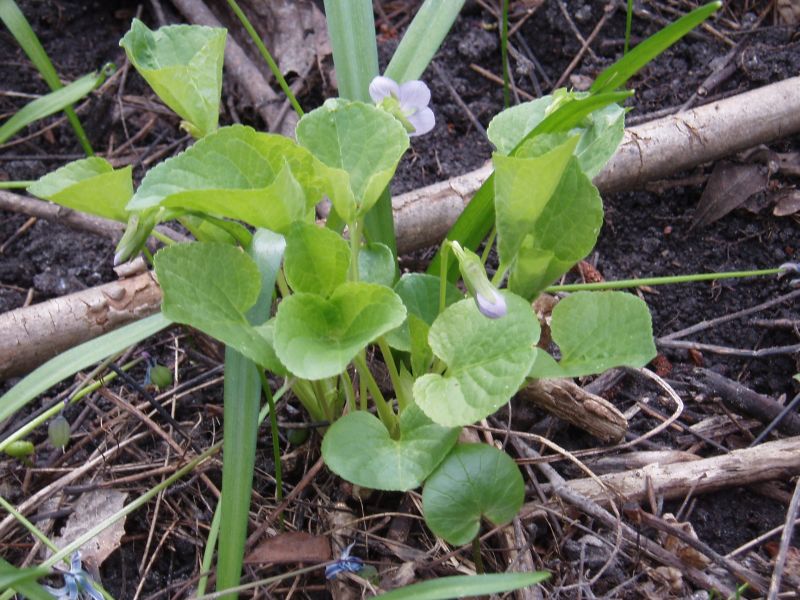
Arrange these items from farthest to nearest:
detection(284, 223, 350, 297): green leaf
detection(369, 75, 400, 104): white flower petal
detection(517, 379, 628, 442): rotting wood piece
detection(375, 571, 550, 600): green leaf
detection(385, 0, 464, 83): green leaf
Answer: detection(385, 0, 464, 83): green leaf, detection(517, 379, 628, 442): rotting wood piece, detection(369, 75, 400, 104): white flower petal, detection(284, 223, 350, 297): green leaf, detection(375, 571, 550, 600): green leaf

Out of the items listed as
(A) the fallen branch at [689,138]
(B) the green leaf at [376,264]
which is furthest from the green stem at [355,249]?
(A) the fallen branch at [689,138]

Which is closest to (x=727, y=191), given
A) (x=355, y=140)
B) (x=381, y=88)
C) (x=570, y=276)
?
(x=570, y=276)

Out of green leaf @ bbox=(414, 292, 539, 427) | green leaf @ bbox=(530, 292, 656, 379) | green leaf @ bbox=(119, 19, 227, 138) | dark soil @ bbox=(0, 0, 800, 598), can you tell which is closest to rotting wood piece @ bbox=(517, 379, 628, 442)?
dark soil @ bbox=(0, 0, 800, 598)

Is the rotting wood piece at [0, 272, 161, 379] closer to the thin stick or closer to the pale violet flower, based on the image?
the pale violet flower

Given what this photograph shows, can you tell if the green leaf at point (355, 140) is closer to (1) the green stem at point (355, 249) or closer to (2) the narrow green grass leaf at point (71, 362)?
(1) the green stem at point (355, 249)

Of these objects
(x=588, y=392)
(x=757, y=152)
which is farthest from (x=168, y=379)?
(x=757, y=152)

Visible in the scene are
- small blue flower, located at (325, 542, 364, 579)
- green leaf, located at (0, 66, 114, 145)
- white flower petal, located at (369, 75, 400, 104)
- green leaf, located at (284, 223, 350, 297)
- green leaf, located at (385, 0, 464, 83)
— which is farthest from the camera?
green leaf, located at (0, 66, 114, 145)
